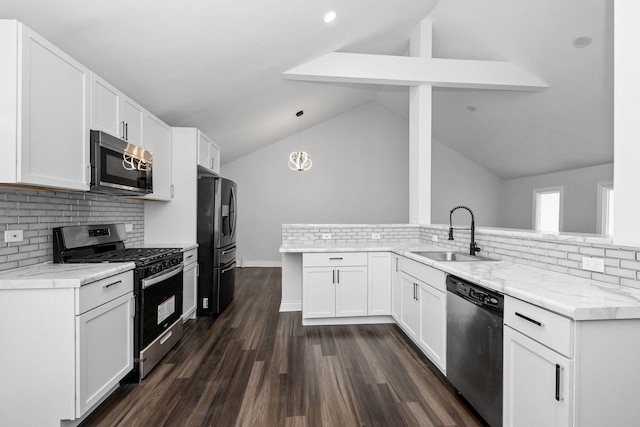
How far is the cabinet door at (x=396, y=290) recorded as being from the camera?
3.23 metres

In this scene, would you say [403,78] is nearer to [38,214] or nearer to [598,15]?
[598,15]

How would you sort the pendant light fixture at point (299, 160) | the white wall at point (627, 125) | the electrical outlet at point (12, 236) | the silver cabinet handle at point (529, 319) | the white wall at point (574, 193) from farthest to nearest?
the pendant light fixture at point (299, 160) < the white wall at point (574, 193) < the electrical outlet at point (12, 236) < the white wall at point (627, 125) < the silver cabinet handle at point (529, 319)

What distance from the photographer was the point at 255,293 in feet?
16.0

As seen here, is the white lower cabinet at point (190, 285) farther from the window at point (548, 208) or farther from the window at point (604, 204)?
the window at point (548, 208)

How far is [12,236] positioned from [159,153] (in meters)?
1.52

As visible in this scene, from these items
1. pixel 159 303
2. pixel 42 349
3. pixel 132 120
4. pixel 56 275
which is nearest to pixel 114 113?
pixel 132 120

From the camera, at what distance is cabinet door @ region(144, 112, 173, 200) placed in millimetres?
3000

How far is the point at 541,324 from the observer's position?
4.53 ft

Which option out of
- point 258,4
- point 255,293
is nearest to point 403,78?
point 258,4

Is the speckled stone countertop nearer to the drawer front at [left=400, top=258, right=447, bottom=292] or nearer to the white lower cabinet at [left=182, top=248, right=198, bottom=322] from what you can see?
the drawer front at [left=400, top=258, right=447, bottom=292]

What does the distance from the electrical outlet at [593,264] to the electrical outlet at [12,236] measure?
3.30 meters

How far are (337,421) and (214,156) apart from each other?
11.6 feet

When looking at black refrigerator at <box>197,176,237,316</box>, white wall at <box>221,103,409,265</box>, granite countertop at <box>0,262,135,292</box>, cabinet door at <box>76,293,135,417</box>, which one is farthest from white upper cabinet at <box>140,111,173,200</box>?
white wall at <box>221,103,409,265</box>

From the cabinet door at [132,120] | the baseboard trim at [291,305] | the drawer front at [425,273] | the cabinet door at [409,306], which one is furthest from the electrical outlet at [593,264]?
the cabinet door at [132,120]
